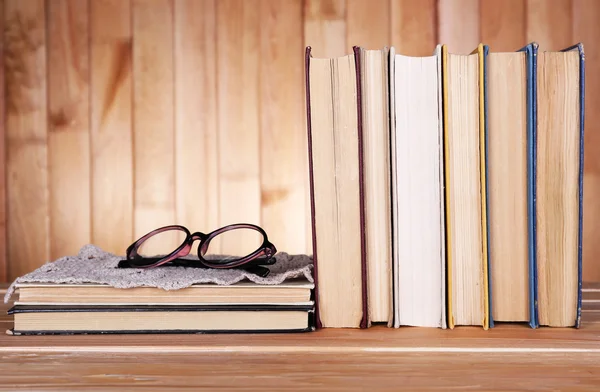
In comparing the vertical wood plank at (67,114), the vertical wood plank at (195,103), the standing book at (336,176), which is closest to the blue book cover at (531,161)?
the standing book at (336,176)

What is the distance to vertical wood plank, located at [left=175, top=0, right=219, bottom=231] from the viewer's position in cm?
116

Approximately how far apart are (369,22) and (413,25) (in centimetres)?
8

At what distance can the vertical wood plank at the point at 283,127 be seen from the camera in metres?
1.16

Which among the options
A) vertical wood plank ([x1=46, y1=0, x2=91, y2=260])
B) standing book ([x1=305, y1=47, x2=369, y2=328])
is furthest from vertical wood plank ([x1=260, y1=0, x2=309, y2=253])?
standing book ([x1=305, y1=47, x2=369, y2=328])

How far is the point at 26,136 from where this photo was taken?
3.83ft

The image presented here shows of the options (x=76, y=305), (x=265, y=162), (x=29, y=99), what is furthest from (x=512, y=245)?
(x=29, y=99)

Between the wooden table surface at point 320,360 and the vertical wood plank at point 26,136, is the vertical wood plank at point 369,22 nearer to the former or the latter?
the vertical wood plank at point 26,136

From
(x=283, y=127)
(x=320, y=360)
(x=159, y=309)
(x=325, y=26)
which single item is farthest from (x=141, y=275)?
(x=325, y=26)

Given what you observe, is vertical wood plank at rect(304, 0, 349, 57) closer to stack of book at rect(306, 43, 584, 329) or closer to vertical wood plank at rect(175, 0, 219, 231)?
vertical wood plank at rect(175, 0, 219, 231)

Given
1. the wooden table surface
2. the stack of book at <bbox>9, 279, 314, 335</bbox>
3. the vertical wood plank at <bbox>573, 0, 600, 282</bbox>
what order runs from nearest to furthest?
1. the wooden table surface
2. the stack of book at <bbox>9, 279, 314, 335</bbox>
3. the vertical wood plank at <bbox>573, 0, 600, 282</bbox>

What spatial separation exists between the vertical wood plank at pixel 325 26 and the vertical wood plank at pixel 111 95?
0.35 m

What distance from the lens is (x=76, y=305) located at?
568 mm

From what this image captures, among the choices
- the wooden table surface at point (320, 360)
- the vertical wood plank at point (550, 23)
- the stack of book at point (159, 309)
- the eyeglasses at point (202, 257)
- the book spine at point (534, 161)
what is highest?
the vertical wood plank at point (550, 23)

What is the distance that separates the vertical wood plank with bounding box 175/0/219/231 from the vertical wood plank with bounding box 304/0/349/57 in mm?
182
